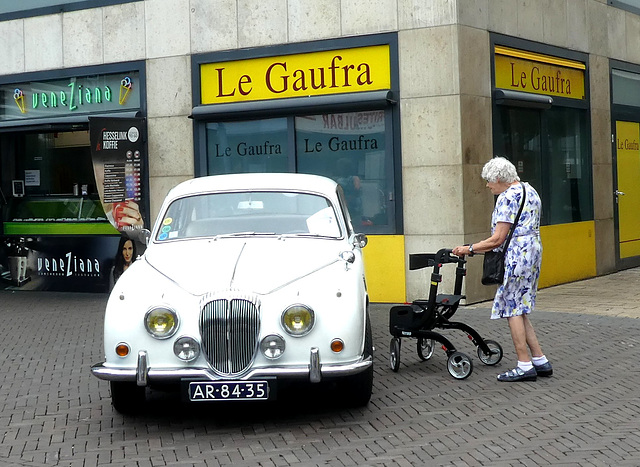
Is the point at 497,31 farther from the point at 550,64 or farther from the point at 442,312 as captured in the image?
the point at 442,312

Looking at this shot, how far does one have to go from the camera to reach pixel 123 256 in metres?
15.1

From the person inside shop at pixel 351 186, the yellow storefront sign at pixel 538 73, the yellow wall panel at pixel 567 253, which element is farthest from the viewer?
the yellow wall panel at pixel 567 253

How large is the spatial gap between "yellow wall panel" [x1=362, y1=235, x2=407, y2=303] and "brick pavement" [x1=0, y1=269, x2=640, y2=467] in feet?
10.3

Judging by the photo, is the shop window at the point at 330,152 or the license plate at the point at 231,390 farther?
the shop window at the point at 330,152

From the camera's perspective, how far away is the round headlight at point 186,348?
6496mm

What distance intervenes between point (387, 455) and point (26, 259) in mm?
11383

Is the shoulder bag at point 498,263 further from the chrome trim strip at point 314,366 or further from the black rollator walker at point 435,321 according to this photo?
the chrome trim strip at point 314,366

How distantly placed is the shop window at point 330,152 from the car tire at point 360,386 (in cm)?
630

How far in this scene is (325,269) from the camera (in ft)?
23.3

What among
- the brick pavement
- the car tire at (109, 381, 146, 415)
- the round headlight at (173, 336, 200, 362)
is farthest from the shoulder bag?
the car tire at (109, 381, 146, 415)

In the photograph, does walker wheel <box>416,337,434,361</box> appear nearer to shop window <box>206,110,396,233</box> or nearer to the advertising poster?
shop window <box>206,110,396,233</box>

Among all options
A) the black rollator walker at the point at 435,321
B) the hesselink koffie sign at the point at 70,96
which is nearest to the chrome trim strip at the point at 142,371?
the black rollator walker at the point at 435,321

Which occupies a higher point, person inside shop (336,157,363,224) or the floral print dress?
person inside shop (336,157,363,224)

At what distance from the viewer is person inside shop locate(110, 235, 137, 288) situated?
49.4ft
